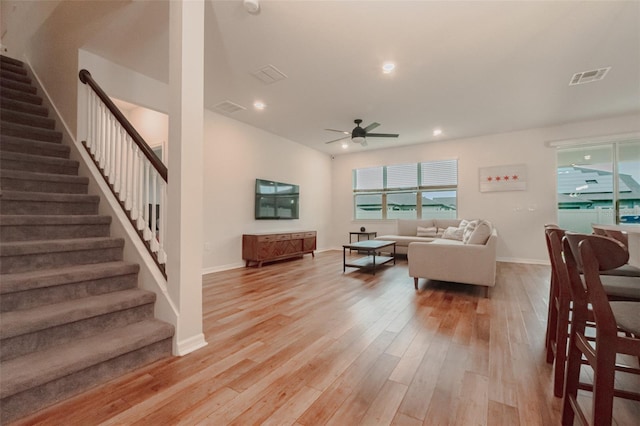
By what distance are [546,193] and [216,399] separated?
21.9 feet

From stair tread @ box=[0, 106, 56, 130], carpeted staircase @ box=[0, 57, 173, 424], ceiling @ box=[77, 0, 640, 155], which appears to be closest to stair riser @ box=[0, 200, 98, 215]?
carpeted staircase @ box=[0, 57, 173, 424]

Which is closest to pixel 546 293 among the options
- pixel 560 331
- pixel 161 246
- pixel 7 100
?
pixel 560 331

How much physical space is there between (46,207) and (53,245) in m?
0.65

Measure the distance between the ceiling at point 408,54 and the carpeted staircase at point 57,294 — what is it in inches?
66.4

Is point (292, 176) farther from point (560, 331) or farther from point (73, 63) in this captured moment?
point (560, 331)

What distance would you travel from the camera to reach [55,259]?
1937mm

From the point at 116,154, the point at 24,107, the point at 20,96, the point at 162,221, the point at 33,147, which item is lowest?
the point at 162,221

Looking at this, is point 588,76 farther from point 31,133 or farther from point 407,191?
point 31,133

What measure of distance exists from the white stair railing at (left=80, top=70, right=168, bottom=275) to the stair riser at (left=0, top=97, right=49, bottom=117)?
0.84m

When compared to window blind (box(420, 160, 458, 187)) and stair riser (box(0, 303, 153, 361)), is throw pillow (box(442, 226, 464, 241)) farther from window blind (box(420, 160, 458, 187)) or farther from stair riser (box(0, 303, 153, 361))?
stair riser (box(0, 303, 153, 361))

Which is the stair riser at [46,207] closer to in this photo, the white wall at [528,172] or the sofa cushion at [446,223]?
the sofa cushion at [446,223]

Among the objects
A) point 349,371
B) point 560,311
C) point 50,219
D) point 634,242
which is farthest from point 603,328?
point 50,219

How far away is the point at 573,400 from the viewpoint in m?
1.21

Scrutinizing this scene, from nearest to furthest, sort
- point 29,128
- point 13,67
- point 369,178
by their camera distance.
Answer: point 29,128, point 13,67, point 369,178
